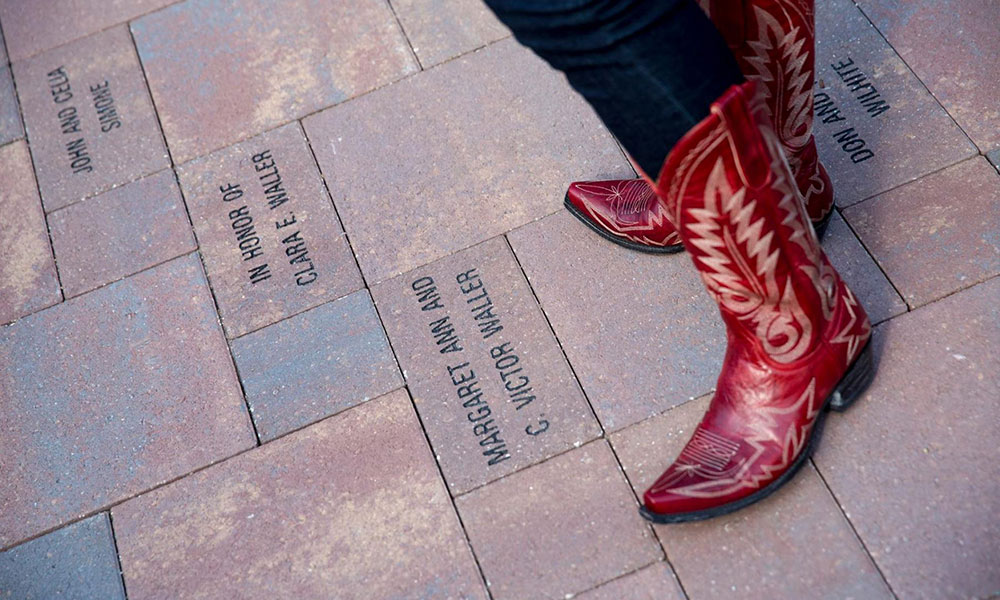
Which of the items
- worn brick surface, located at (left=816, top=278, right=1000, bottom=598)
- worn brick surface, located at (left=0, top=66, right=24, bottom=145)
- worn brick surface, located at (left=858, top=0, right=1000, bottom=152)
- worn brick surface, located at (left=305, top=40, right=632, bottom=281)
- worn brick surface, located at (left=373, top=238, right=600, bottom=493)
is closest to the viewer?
worn brick surface, located at (left=816, top=278, right=1000, bottom=598)

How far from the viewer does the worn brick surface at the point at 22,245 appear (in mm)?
2406

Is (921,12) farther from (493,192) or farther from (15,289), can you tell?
(15,289)

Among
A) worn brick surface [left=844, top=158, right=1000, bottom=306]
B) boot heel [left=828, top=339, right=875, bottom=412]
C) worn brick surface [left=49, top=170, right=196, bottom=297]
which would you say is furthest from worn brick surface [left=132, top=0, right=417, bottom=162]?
boot heel [left=828, top=339, right=875, bottom=412]

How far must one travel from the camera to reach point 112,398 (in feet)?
7.16

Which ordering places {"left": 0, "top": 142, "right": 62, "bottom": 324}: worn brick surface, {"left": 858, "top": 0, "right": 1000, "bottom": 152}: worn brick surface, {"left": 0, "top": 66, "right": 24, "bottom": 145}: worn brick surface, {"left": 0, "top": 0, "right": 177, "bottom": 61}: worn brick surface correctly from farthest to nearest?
{"left": 0, "top": 0, "right": 177, "bottom": 61}: worn brick surface, {"left": 0, "top": 66, "right": 24, "bottom": 145}: worn brick surface, {"left": 0, "top": 142, "right": 62, "bottom": 324}: worn brick surface, {"left": 858, "top": 0, "right": 1000, "bottom": 152}: worn brick surface

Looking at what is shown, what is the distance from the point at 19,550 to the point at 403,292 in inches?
37.8

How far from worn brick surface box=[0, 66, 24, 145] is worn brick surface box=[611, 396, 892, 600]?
216 centimetres

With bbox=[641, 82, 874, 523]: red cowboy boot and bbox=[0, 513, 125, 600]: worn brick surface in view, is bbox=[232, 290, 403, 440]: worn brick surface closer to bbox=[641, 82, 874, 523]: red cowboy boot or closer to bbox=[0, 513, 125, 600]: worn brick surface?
bbox=[0, 513, 125, 600]: worn brick surface

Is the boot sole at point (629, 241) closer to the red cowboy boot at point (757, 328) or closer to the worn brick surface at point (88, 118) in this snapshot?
the red cowboy boot at point (757, 328)

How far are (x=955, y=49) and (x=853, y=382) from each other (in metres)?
1.02

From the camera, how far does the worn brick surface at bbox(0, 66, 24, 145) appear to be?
9.16ft

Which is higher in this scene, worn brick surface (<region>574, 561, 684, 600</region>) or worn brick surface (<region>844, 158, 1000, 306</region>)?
worn brick surface (<region>844, 158, 1000, 306</region>)

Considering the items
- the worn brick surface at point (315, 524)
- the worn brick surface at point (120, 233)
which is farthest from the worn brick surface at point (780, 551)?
the worn brick surface at point (120, 233)

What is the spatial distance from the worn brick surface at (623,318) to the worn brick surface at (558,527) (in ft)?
0.42
